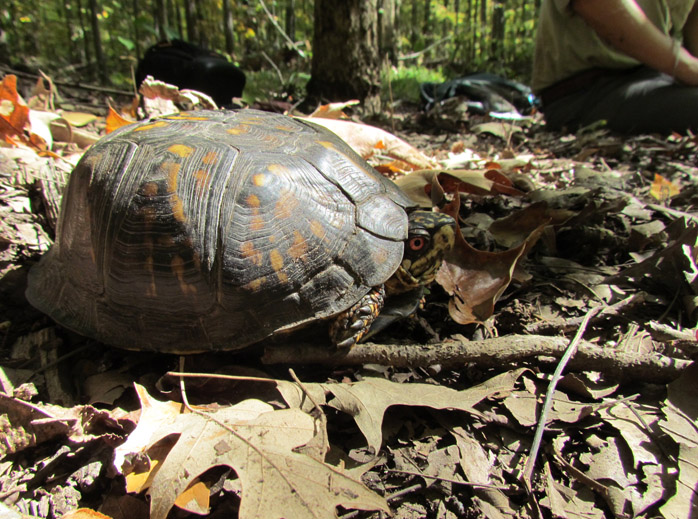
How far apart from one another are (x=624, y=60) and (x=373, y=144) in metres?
3.27

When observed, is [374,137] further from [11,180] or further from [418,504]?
[418,504]

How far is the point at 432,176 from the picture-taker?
2.48m

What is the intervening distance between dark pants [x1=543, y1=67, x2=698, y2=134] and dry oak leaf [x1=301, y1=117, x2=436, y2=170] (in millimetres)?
2695

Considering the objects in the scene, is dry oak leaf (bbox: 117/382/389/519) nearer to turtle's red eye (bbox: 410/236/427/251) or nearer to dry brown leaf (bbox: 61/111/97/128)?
turtle's red eye (bbox: 410/236/427/251)

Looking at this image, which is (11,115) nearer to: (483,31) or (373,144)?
(373,144)

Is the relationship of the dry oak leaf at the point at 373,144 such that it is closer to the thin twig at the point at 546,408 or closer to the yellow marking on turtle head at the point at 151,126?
the yellow marking on turtle head at the point at 151,126

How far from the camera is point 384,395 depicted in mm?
1366

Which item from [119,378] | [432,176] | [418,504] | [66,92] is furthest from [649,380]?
[66,92]

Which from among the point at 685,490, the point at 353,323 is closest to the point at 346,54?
the point at 353,323

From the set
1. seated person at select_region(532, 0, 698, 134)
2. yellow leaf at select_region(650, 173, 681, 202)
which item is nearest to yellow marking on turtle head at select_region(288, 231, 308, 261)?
yellow leaf at select_region(650, 173, 681, 202)

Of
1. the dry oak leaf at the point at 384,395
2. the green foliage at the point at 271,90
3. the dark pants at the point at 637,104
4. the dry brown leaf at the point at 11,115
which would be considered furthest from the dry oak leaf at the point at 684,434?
the green foliage at the point at 271,90

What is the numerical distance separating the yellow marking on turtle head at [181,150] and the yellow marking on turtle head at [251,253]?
42cm

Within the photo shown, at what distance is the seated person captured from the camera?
418 centimetres

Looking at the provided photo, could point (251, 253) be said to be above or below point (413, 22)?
below
